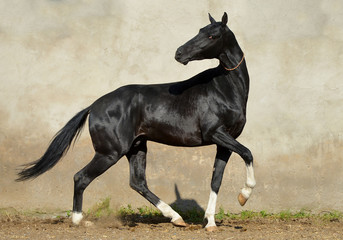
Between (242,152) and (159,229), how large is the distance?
143 cm

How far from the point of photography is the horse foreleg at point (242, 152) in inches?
235

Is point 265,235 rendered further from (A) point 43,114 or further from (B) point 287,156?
(A) point 43,114

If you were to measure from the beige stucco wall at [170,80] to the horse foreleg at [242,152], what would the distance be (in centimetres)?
202

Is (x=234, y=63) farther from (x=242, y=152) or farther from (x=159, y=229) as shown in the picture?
(x=159, y=229)

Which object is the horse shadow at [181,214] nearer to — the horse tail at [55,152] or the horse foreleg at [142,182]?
the horse foreleg at [142,182]

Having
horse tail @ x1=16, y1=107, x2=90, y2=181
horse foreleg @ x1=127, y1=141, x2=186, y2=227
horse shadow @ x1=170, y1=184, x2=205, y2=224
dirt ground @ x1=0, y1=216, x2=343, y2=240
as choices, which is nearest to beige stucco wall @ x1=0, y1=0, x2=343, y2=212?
horse shadow @ x1=170, y1=184, x2=205, y2=224

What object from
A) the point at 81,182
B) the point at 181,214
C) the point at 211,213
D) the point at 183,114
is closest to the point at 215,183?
the point at 211,213

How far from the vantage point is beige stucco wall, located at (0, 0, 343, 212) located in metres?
8.02

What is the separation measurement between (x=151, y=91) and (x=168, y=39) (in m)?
1.97

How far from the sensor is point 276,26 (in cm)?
823

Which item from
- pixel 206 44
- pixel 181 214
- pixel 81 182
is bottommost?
pixel 181 214

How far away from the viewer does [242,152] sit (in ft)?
19.5

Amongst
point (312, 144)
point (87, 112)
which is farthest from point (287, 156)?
point (87, 112)

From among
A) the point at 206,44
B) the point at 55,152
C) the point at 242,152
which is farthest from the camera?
the point at 55,152
